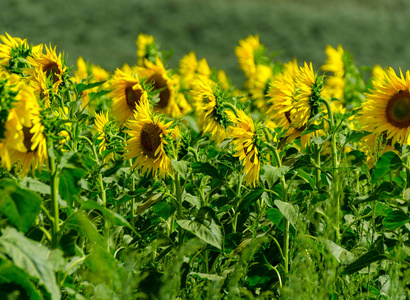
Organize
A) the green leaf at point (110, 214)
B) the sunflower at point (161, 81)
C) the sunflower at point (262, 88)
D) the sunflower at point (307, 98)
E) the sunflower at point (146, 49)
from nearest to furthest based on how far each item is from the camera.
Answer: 1. the green leaf at point (110, 214)
2. the sunflower at point (307, 98)
3. the sunflower at point (161, 81)
4. the sunflower at point (146, 49)
5. the sunflower at point (262, 88)

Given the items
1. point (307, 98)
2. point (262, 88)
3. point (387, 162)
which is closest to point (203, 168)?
point (307, 98)

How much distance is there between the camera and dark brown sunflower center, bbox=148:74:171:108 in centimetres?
369

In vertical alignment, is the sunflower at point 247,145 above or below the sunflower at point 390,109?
below

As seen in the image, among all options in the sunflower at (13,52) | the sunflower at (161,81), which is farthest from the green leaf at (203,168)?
the sunflower at (161,81)

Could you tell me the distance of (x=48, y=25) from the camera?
1928 centimetres

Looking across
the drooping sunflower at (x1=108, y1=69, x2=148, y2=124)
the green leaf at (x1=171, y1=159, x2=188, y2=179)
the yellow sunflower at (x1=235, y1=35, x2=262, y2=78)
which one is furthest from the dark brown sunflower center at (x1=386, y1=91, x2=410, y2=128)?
the yellow sunflower at (x1=235, y1=35, x2=262, y2=78)

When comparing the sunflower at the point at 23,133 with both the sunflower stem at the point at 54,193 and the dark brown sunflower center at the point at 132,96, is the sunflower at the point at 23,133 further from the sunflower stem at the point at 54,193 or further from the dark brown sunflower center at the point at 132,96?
the dark brown sunflower center at the point at 132,96

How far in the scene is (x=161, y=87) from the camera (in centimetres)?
369

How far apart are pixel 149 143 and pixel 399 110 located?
0.97 meters

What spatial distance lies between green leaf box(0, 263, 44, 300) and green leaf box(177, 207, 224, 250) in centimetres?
61

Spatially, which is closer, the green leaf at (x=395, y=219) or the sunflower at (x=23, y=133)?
the sunflower at (x=23, y=133)

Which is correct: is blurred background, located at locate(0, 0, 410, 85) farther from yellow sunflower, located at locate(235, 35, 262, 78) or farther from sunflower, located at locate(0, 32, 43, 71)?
sunflower, located at locate(0, 32, 43, 71)

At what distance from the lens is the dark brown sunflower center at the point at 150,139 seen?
238 centimetres

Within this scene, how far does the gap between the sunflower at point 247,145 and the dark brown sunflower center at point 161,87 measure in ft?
4.55
